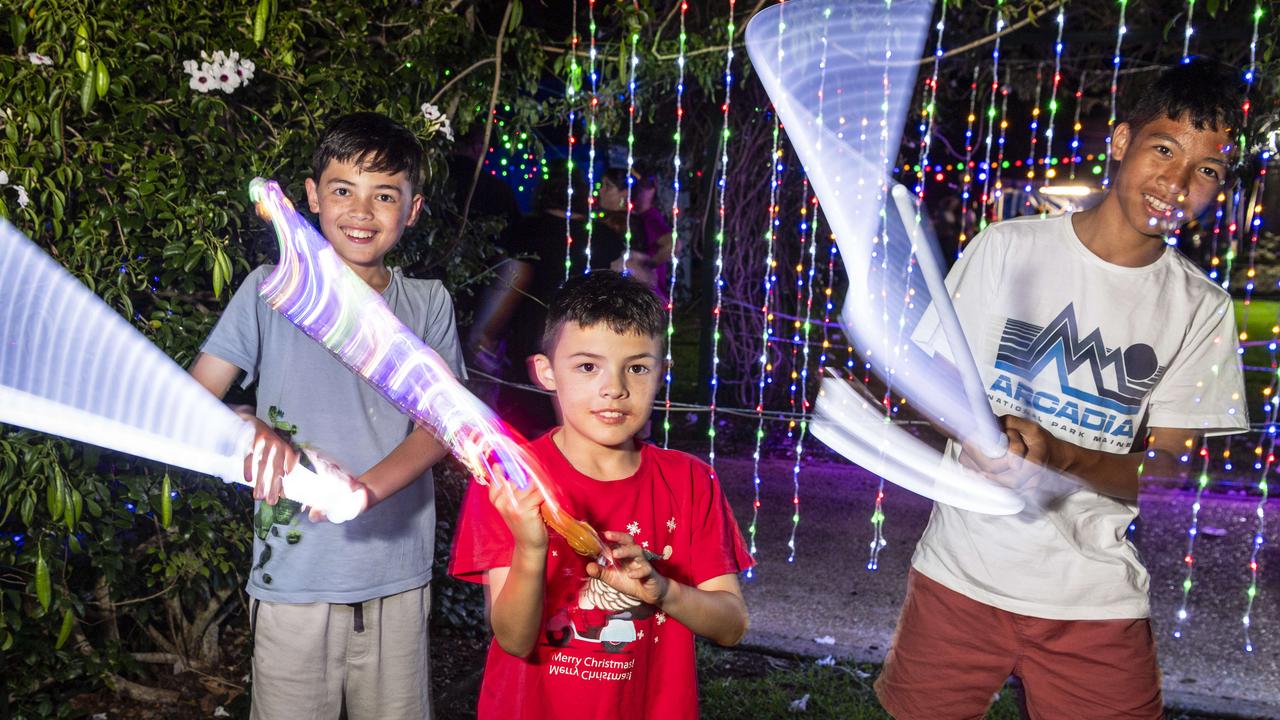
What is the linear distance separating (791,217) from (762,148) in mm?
649

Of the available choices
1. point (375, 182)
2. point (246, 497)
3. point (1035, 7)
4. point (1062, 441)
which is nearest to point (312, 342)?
point (375, 182)

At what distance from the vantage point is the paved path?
4.53 meters

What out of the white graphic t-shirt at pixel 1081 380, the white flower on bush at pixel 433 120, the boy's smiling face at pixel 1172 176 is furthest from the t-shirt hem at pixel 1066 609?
the white flower on bush at pixel 433 120

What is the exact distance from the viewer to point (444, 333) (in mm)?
2775

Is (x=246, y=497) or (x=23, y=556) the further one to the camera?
(x=246, y=497)

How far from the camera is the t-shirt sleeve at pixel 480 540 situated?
199 cm

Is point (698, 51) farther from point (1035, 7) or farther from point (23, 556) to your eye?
point (23, 556)

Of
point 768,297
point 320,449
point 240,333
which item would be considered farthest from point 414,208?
point 768,297

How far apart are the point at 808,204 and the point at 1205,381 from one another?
6482 millimetres

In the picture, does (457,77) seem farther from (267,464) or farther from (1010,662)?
(1010,662)

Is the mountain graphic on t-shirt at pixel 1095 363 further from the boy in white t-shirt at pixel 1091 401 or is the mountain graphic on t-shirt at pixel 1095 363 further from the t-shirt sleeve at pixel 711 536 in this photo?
the t-shirt sleeve at pixel 711 536

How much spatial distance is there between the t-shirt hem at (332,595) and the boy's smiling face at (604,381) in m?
0.77

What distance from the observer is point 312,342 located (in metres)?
2.62

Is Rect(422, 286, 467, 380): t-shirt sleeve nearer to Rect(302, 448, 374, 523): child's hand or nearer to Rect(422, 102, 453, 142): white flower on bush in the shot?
Rect(302, 448, 374, 523): child's hand
